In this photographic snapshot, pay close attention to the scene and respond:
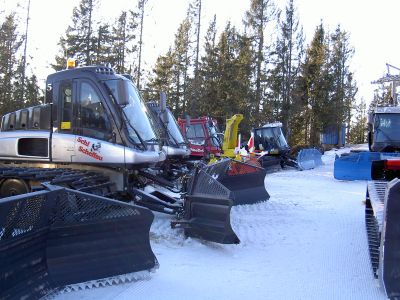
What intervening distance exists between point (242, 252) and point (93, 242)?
206 cm

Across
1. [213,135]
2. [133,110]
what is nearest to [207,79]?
[213,135]

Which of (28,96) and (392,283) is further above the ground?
(28,96)

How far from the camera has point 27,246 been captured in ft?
12.2

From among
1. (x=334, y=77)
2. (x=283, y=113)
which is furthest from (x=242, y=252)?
(x=334, y=77)

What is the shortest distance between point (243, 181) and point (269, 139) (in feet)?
42.3

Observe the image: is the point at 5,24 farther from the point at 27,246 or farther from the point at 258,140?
the point at 27,246

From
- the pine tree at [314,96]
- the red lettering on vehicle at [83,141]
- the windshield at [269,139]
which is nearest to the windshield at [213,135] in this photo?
the windshield at [269,139]

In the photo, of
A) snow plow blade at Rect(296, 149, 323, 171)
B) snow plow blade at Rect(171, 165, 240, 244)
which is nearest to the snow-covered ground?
snow plow blade at Rect(171, 165, 240, 244)

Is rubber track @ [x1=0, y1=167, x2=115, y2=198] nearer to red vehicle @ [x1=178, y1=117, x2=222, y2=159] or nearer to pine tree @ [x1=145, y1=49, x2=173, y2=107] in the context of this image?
red vehicle @ [x1=178, y1=117, x2=222, y2=159]

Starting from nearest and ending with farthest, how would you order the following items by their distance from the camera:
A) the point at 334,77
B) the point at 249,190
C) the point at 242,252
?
the point at 242,252 → the point at 249,190 → the point at 334,77

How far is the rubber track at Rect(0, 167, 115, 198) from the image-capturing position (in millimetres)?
6711

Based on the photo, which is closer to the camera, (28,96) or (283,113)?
(28,96)

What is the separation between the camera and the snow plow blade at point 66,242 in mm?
3518

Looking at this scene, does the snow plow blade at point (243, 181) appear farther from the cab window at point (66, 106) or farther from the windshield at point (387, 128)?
the windshield at point (387, 128)
